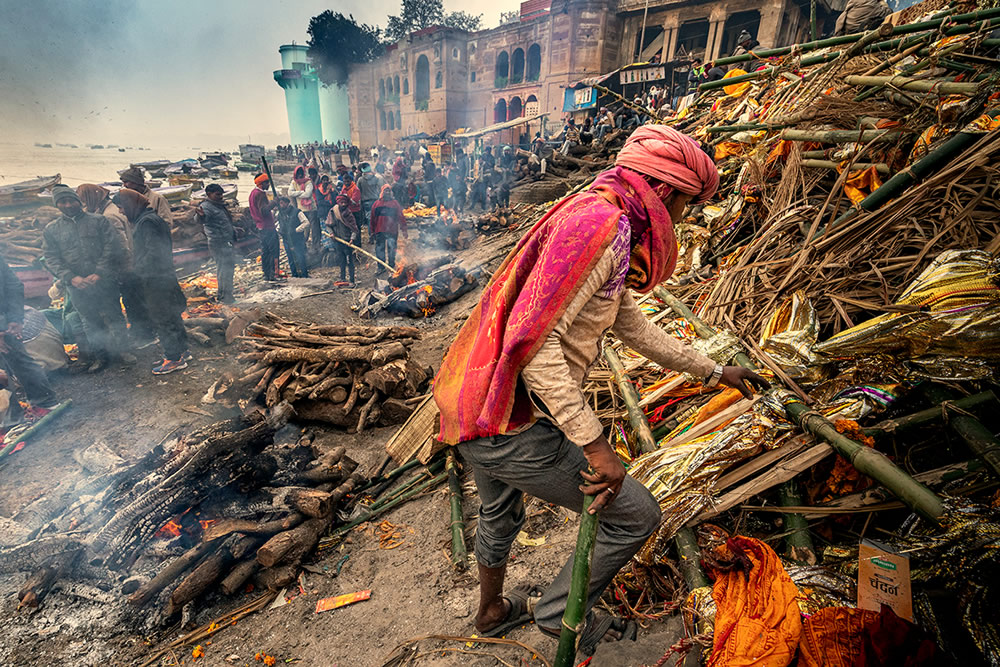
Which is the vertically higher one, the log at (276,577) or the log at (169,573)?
the log at (169,573)

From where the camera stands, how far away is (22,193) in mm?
12891

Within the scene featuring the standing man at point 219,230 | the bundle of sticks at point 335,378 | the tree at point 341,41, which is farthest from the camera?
the tree at point 341,41

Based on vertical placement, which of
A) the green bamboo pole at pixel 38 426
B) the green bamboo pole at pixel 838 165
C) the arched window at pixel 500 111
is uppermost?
the arched window at pixel 500 111

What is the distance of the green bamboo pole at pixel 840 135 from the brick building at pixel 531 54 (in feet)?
85.8

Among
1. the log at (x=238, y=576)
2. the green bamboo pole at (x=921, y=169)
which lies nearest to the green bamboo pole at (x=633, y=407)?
the green bamboo pole at (x=921, y=169)

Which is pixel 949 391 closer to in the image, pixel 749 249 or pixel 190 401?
pixel 749 249

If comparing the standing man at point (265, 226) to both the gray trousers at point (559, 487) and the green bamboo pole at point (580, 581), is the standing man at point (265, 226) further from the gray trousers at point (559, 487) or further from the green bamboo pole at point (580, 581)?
the green bamboo pole at point (580, 581)

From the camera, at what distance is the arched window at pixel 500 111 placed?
40344 millimetres

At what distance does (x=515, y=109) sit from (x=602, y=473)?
43.2m

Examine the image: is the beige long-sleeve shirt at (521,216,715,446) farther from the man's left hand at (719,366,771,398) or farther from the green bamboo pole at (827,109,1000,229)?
the green bamboo pole at (827,109,1000,229)

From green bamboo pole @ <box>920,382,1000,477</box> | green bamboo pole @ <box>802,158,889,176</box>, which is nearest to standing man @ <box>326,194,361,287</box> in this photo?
green bamboo pole @ <box>802,158,889,176</box>

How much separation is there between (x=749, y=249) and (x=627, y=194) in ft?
9.68

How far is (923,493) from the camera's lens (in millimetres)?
1713

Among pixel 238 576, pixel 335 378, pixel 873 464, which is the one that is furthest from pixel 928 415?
pixel 335 378
